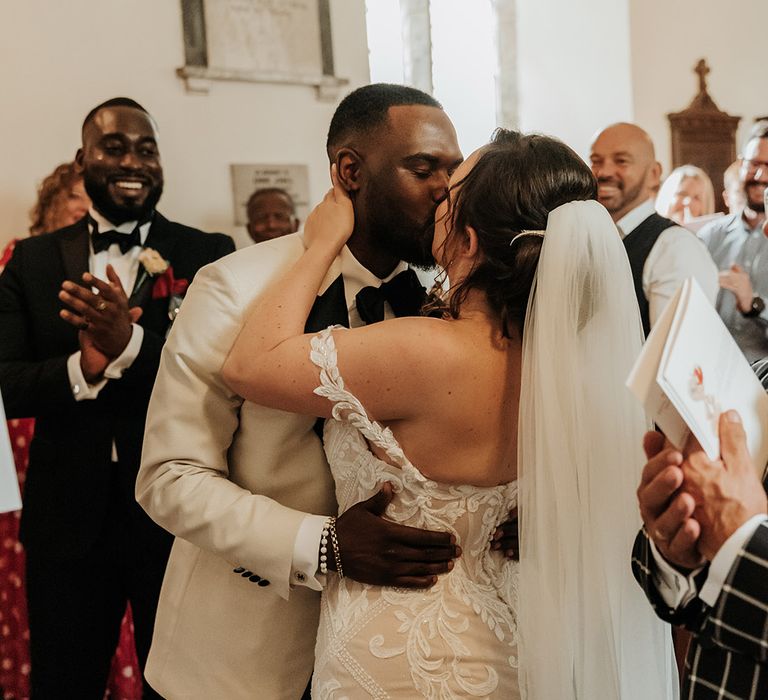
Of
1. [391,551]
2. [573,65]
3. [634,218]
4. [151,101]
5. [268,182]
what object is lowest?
[391,551]

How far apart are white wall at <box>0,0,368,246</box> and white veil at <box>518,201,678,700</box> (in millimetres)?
3918

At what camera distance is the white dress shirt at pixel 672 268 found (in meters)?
3.44

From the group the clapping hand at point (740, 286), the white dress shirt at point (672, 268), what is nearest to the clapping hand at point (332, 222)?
the white dress shirt at point (672, 268)

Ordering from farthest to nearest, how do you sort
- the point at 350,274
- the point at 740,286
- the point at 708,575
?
the point at 740,286
the point at 350,274
the point at 708,575

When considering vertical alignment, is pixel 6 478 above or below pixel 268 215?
below

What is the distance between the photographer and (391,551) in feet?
5.07

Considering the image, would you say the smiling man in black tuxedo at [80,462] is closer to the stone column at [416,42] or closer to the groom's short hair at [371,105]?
the groom's short hair at [371,105]

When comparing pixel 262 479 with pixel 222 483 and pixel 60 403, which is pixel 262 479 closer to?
pixel 222 483

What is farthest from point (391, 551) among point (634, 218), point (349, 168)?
point (634, 218)

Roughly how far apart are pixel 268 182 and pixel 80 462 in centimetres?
333

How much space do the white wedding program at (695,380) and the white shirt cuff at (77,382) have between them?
1.85 meters

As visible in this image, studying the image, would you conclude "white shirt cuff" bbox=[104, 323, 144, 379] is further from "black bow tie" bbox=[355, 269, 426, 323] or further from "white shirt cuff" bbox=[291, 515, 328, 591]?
"white shirt cuff" bbox=[291, 515, 328, 591]

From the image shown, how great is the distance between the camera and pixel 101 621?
2625 millimetres

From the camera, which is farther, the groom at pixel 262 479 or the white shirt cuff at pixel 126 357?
the white shirt cuff at pixel 126 357
